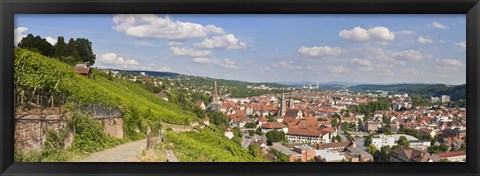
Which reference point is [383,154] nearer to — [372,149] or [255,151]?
[372,149]

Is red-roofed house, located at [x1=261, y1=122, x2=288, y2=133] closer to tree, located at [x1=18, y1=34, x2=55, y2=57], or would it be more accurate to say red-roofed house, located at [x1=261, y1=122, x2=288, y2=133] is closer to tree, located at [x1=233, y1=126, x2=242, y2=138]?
tree, located at [x1=233, y1=126, x2=242, y2=138]

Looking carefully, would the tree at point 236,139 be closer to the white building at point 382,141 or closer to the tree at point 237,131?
the tree at point 237,131

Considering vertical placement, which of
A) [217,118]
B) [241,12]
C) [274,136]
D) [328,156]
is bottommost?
[328,156]

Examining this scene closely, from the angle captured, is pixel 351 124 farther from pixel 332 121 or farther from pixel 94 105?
pixel 94 105

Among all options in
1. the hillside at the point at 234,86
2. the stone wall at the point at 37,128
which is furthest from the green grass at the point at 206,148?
the stone wall at the point at 37,128

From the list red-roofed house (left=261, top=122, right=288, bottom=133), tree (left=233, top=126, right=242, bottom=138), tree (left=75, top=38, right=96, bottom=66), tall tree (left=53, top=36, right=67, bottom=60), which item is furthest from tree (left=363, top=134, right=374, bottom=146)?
tall tree (left=53, top=36, right=67, bottom=60)

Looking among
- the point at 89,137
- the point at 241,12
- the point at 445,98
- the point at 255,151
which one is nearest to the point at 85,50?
the point at 89,137

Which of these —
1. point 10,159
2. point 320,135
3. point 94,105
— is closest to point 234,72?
point 320,135
